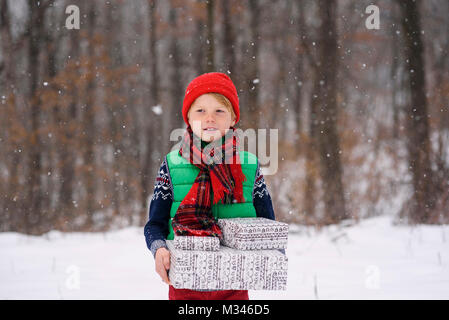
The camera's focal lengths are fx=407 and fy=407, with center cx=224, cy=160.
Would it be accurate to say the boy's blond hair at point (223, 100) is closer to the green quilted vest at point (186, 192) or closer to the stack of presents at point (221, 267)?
the green quilted vest at point (186, 192)

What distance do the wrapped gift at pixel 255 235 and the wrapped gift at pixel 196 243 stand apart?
9 centimetres

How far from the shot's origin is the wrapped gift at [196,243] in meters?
1.36

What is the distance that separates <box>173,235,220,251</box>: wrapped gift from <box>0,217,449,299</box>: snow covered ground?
2012mm

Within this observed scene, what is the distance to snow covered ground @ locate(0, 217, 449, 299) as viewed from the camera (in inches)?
133

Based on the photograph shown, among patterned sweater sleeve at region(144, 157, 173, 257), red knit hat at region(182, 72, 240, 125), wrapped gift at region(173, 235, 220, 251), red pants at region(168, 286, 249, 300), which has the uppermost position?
red knit hat at region(182, 72, 240, 125)

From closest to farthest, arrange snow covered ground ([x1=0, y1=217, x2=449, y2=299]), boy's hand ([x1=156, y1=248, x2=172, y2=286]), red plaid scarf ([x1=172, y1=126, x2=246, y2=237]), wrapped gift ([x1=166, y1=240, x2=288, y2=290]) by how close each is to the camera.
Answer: wrapped gift ([x1=166, y1=240, x2=288, y2=290])
boy's hand ([x1=156, y1=248, x2=172, y2=286])
red plaid scarf ([x1=172, y1=126, x2=246, y2=237])
snow covered ground ([x1=0, y1=217, x2=449, y2=299])

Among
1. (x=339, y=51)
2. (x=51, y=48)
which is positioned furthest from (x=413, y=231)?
(x=51, y=48)

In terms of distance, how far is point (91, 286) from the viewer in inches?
139

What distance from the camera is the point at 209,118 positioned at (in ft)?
5.66

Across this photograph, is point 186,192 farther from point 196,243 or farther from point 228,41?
point 228,41

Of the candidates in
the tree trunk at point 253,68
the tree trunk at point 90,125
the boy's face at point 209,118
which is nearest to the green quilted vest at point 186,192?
the boy's face at point 209,118

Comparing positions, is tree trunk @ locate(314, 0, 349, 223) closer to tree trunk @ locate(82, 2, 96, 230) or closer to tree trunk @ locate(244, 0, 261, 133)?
tree trunk @ locate(244, 0, 261, 133)

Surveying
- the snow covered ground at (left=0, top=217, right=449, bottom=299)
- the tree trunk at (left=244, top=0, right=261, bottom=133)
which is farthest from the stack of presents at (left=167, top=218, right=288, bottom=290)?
the tree trunk at (left=244, top=0, right=261, bottom=133)

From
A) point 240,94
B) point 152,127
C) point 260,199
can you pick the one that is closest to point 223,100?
point 260,199
